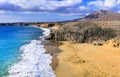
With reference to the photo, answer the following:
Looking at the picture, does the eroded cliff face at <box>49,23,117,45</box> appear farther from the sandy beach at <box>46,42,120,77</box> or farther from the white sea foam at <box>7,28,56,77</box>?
the white sea foam at <box>7,28,56,77</box>

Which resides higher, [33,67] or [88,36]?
[88,36]

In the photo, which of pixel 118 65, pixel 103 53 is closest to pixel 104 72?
pixel 118 65

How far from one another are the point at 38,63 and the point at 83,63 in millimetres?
5571

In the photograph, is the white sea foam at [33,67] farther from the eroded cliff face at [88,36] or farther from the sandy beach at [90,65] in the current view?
the eroded cliff face at [88,36]

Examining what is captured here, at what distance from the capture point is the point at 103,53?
32844 millimetres

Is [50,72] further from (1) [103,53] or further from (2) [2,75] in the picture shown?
(1) [103,53]

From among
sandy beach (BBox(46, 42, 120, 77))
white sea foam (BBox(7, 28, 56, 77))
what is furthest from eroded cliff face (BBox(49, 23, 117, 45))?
white sea foam (BBox(7, 28, 56, 77))

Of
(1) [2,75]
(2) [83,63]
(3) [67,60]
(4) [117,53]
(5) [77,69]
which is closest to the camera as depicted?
(1) [2,75]

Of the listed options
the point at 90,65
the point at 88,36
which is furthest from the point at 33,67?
the point at 88,36

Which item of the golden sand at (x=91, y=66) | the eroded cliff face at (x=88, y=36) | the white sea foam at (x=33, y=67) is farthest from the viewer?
the eroded cliff face at (x=88, y=36)

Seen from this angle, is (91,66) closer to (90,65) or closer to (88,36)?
(90,65)

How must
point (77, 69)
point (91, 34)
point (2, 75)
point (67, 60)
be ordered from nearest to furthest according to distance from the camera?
point (2, 75), point (77, 69), point (67, 60), point (91, 34)

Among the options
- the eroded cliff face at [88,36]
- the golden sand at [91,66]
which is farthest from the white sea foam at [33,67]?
the eroded cliff face at [88,36]

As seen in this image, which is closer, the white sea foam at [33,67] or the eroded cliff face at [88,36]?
the white sea foam at [33,67]
